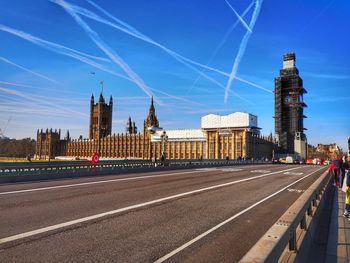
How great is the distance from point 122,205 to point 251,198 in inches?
224

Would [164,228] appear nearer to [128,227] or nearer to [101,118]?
[128,227]

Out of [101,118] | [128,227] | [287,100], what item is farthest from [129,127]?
[128,227]

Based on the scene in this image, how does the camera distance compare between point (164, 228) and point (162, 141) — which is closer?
point (164, 228)

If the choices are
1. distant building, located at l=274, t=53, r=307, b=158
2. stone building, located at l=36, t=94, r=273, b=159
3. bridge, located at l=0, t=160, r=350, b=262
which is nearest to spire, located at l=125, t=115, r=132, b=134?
stone building, located at l=36, t=94, r=273, b=159

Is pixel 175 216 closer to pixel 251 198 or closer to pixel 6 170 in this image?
pixel 251 198

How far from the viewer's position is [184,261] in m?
5.54

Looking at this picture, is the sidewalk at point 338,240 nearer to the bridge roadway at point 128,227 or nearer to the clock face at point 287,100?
the bridge roadway at point 128,227

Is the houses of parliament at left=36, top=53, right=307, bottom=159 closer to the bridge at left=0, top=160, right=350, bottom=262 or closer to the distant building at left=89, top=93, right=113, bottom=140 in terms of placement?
the distant building at left=89, top=93, right=113, bottom=140

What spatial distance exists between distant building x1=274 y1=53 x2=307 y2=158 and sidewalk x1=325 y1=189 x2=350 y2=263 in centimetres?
13485

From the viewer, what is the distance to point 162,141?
12525 cm

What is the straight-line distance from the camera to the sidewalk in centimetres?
661

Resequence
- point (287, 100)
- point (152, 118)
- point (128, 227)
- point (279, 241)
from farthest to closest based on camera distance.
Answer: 1. point (152, 118)
2. point (287, 100)
3. point (128, 227)
4. point (279, 241)

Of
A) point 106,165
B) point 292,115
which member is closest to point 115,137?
point 292,115

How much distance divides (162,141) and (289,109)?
203ft
